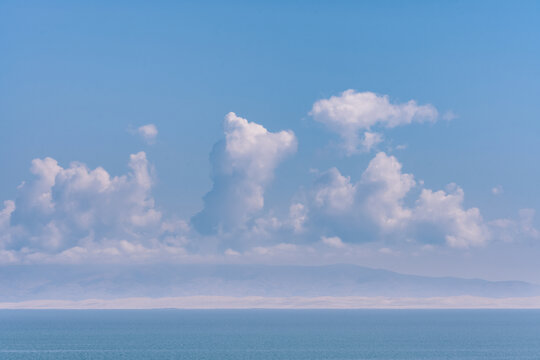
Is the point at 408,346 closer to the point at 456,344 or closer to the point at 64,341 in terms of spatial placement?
the point at 456,344

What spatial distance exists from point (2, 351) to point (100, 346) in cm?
2093

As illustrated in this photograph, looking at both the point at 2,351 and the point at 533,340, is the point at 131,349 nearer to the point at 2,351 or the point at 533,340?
the point at 2,351

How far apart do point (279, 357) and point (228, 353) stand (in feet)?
39.9

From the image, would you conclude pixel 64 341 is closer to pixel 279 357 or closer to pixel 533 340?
pixel 279 357

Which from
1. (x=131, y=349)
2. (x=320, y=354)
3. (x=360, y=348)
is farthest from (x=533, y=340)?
(x=131, y=349)

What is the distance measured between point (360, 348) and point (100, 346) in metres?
55.8

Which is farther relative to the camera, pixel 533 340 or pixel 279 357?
pixel 533 340

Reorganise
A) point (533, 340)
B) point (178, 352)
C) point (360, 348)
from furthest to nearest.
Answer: point (533, 340), point (360, 348), point (178, 352)

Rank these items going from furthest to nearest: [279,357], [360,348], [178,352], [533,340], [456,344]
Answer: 1. [533,340]
2. [456,344]
3. [360,348]
4. [178,352]
5. [279,357]

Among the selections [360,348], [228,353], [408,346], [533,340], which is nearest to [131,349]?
[228,353]

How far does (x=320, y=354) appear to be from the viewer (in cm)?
14825

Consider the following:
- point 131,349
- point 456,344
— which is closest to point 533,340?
point 456,344

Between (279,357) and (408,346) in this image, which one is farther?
(408,346)

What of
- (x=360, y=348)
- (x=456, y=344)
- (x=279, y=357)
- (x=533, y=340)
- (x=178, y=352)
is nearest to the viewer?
(x=279, y=357)
